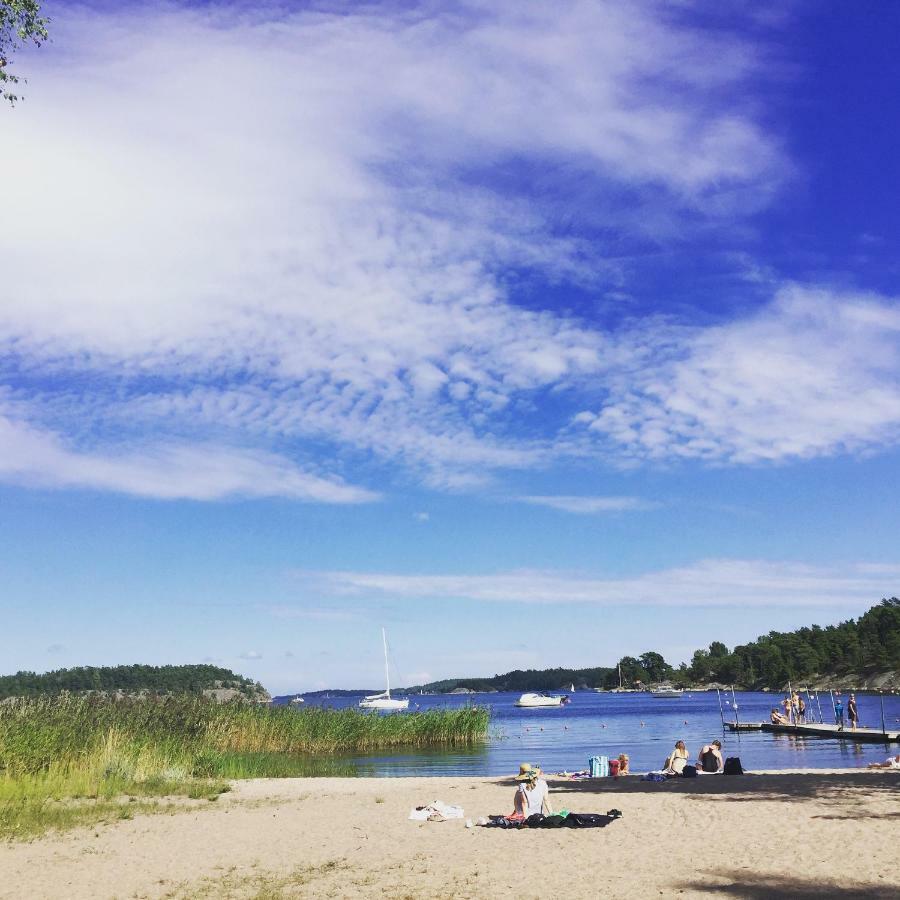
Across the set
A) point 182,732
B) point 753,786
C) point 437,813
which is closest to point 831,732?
point 753,786

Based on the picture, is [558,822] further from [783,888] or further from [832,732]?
[832,732]

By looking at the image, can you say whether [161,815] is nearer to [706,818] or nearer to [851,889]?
[706,818]

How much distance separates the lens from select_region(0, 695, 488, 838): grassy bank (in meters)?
22.6

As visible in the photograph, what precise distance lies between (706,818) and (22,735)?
19.4 metres

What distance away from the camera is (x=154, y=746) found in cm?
3005

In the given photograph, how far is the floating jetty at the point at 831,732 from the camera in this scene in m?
43.0

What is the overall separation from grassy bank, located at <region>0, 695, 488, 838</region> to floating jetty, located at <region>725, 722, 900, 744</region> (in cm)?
1958

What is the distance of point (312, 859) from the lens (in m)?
15.4

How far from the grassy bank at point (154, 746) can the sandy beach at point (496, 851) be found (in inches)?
105

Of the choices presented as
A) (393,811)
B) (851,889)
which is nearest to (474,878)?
(851,889)

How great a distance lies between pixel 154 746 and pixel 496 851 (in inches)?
730

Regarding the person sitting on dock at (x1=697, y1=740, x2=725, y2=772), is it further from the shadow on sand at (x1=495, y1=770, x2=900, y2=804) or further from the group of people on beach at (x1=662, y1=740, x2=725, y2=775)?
the shadow on sand at (x1=495, y1=770, x2=900, y2=804)

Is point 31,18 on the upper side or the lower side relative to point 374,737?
upper

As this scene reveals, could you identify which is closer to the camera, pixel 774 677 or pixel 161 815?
pixel 161 815
